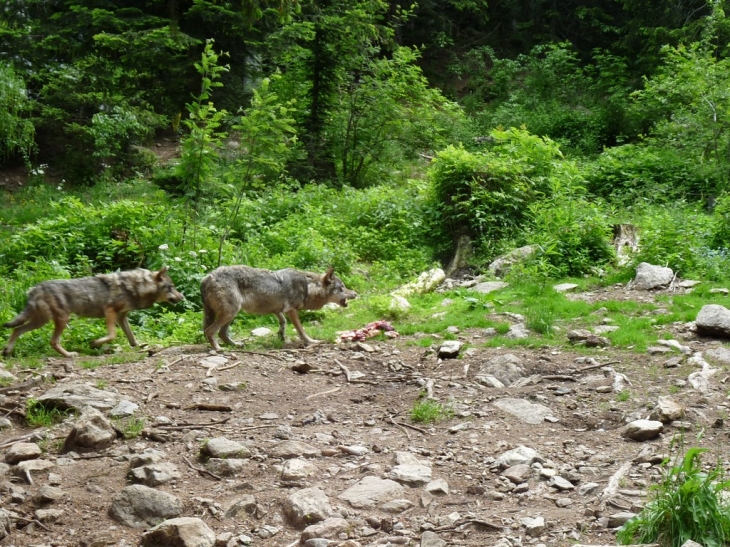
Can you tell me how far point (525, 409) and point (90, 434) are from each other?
3.94 m

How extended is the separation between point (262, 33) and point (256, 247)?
20.9ft

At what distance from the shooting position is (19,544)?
469 cm

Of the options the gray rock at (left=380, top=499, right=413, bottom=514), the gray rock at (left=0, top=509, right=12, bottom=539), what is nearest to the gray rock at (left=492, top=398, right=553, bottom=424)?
the gray rock at (left=380, top=499, right=413, bottom=514)

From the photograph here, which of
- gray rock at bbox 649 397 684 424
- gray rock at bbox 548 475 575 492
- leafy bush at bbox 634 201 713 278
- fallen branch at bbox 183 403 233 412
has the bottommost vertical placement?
fallen branch at bbox 183 403 233 412

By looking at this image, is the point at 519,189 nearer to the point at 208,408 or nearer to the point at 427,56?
the point at 208,408

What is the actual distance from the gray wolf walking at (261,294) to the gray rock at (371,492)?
13.2 ft

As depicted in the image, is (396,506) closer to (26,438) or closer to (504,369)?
(26,438)

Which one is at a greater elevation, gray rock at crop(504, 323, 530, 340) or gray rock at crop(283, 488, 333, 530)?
gray rock at crop(504, 323, 530, 340)

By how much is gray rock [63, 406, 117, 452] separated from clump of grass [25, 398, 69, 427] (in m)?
0.42

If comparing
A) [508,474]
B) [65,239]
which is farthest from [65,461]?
[65,239]

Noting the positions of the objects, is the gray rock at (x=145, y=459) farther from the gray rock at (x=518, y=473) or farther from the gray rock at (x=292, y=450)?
the gray rock at (x=518, y=473)

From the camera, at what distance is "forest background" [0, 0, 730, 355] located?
1157cm

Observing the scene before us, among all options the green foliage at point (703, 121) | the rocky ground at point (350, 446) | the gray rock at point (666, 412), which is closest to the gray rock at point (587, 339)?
the rocky ground at point (350, 446)

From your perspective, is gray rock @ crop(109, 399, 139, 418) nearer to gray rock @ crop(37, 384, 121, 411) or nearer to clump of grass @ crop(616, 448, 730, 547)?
gray rock @ crop(37, 384, 121, 411)
